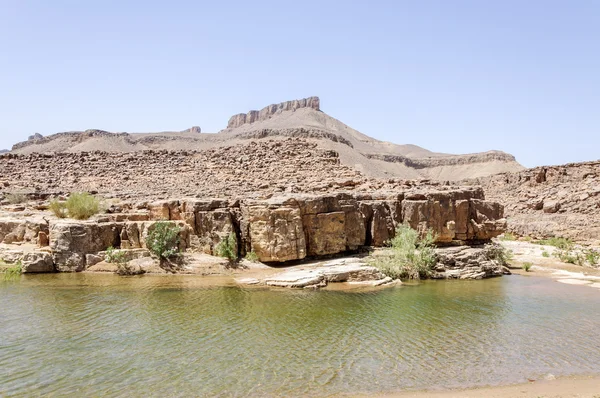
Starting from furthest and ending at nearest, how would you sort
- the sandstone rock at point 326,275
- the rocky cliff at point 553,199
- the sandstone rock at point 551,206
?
the sandstone rock at point 551,206 → the rocky cliff at point 553,199 → the sandstone rock at point 326,275

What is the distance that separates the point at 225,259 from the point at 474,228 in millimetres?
14623

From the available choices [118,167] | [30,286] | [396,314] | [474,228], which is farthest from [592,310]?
[118,167]

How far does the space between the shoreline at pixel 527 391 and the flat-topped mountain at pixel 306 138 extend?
49.6 meters

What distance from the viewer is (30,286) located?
58.6ft

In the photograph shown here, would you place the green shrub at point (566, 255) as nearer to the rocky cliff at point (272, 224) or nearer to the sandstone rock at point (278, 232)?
the rocky cliff at point (272, 224)

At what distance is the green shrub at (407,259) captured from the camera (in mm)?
21562

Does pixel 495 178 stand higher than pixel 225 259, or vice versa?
pixel 495 178

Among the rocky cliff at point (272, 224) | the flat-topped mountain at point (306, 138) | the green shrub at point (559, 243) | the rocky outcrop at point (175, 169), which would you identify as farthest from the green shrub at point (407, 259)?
the flat-topped mountain at point (306, 138)

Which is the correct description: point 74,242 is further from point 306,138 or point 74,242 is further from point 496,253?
point 306,138

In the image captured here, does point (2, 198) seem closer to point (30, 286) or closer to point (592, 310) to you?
point (30, 286)

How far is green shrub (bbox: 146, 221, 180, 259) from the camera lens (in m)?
21.8

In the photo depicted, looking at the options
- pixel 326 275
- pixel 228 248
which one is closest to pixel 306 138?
pixel 228 248

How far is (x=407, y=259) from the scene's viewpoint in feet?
72.8

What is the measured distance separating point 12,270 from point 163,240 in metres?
6.73
